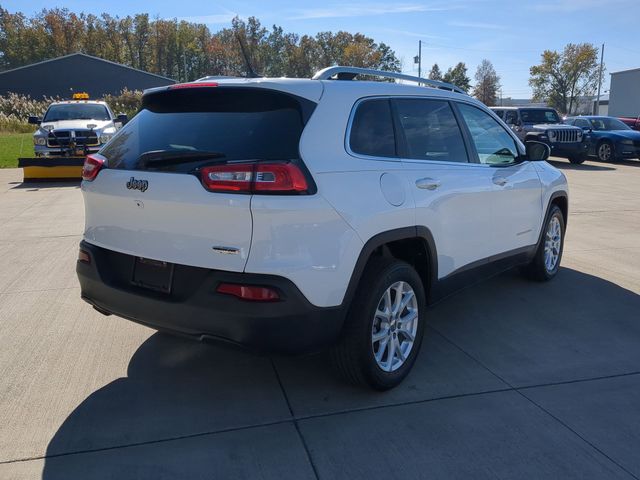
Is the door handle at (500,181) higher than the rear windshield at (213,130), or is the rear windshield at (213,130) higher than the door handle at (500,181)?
the rear windshield at (213,130)

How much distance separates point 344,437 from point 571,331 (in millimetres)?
2486

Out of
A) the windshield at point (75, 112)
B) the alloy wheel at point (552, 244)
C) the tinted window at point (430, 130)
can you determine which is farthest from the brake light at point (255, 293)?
the windshield at point (75, 112)

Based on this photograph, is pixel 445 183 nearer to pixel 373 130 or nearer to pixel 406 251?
pixel 406 251

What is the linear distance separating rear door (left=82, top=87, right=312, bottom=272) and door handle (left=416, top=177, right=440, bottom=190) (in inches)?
39.8

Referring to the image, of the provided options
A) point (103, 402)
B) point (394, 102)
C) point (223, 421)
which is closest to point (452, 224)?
point (394, 102)

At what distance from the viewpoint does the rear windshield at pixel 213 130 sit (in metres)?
3.16

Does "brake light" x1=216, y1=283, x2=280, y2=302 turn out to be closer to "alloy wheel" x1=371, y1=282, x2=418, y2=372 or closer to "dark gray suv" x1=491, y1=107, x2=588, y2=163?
"alloy wheel" x1=371, y1=282, x2=418, y2=372

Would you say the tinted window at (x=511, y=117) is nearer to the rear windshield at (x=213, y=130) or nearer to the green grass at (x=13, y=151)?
the green grass at (x=13, y=151)

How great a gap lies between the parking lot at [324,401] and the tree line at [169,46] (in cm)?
7373

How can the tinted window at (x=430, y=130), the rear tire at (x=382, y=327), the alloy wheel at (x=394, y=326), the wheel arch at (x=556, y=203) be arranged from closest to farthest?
the rear tire at (x=382, y=327), the alloy wheel at (x=394, y=326), the tinted window at (x=430, y=130), the wheel arch at (x=556, y=203)

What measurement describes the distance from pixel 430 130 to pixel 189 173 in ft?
6.31

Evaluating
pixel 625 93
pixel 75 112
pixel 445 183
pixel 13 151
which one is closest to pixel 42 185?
pixel 75 112

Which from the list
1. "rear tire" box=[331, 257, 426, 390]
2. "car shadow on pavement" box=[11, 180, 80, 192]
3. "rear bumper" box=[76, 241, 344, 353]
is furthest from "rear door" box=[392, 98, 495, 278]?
"car shadow on pavement" box=[11, 180, 80, 192]

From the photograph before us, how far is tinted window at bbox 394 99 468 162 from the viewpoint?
4035mm
